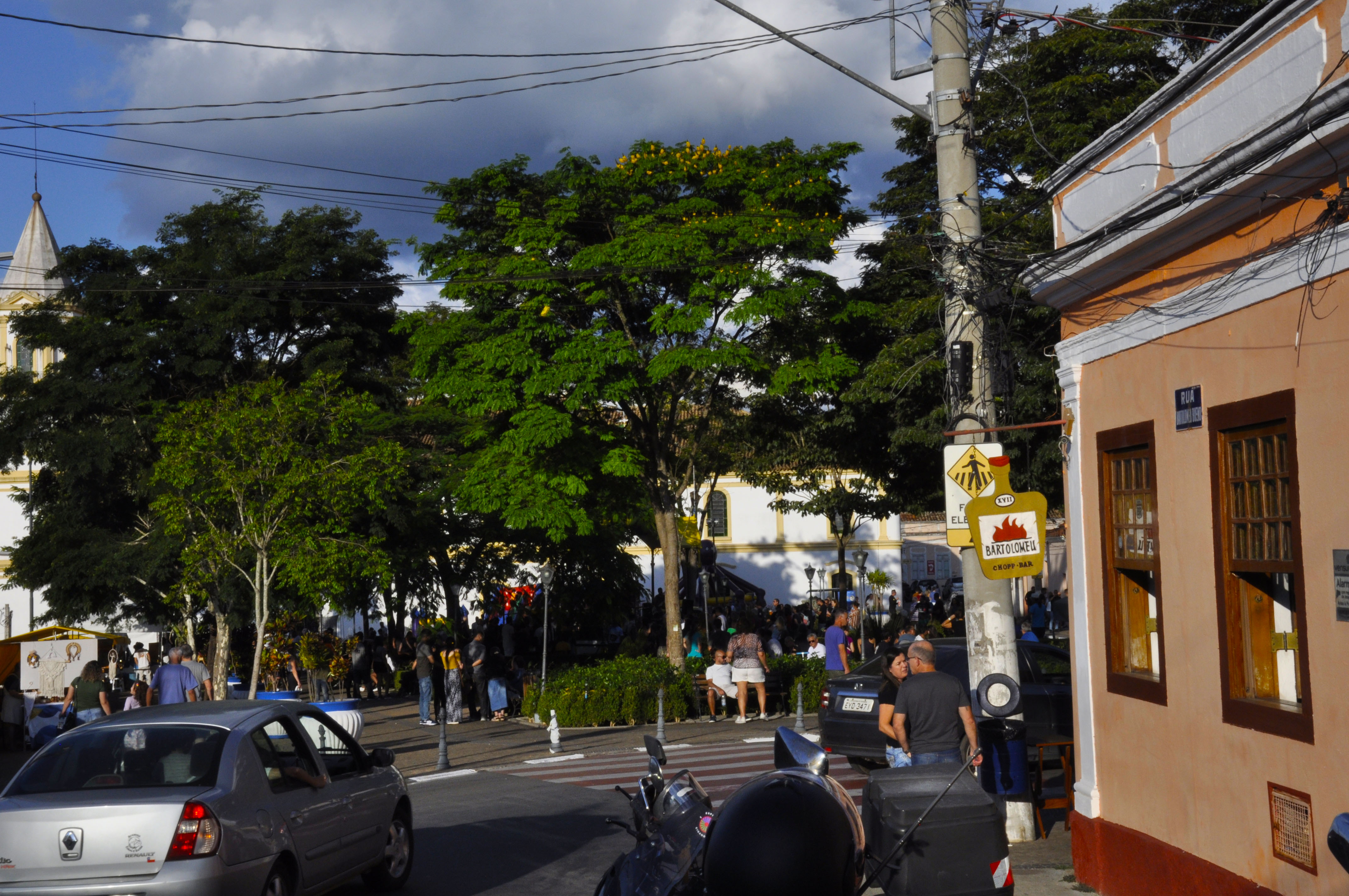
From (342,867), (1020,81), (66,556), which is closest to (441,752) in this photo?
(342,867)

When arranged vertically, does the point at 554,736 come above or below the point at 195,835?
below

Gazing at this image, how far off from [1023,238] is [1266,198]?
14724 millimetres

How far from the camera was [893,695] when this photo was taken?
12.0 meters

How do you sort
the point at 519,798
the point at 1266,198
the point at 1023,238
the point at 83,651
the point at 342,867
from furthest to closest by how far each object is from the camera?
1. the point at 83,651
2. the point at 1023,238
3. the point at 519,798
4. the point at 342,867
5. the point at 1266,198

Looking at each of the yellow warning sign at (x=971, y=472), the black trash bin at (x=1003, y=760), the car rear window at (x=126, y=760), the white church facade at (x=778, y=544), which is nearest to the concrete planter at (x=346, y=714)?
the car rear window at (x=126, y=760)

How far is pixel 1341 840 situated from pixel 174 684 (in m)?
14.2

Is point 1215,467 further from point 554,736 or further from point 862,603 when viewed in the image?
point 862,603

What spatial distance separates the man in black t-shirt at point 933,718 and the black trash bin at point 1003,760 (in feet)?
2.23

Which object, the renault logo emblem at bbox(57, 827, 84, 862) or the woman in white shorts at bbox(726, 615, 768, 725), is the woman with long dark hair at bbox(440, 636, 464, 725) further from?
the renault logo emblem at bbox(57, 827, 84, 862)

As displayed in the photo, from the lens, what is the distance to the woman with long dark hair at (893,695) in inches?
384

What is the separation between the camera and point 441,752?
717 inches

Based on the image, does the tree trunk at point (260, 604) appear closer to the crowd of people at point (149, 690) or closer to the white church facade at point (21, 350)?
the crowd of people at point (149, 690)

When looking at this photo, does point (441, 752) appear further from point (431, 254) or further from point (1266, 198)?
point (1266, 198)

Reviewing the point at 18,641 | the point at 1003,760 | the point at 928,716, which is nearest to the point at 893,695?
the point at 1003,760
